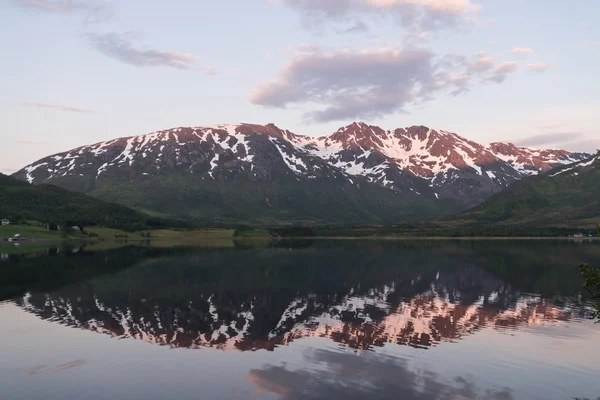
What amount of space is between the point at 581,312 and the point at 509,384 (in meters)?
40.3

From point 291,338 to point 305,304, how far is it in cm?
2374

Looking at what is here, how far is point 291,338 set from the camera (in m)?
57.8

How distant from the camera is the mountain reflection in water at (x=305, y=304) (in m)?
60.0

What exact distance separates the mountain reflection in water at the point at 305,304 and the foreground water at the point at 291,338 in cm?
30

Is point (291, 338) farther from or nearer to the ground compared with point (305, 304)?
farther from the ground

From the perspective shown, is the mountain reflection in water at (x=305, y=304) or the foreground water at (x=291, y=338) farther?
the mountain reflection in water at (x=305, y=304)

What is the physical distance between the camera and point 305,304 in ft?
267

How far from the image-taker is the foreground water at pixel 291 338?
4050cm

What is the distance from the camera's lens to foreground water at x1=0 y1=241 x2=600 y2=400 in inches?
1594

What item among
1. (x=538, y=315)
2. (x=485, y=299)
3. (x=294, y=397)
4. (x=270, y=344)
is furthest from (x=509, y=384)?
(x=485, y=299)

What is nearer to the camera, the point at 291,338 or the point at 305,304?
the point at 291,338

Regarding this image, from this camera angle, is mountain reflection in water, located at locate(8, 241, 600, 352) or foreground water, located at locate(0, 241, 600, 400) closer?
foreground water, located at locate(0, 241, 600, 400)

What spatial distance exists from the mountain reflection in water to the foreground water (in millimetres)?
300

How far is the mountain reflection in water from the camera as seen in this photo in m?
60.0
